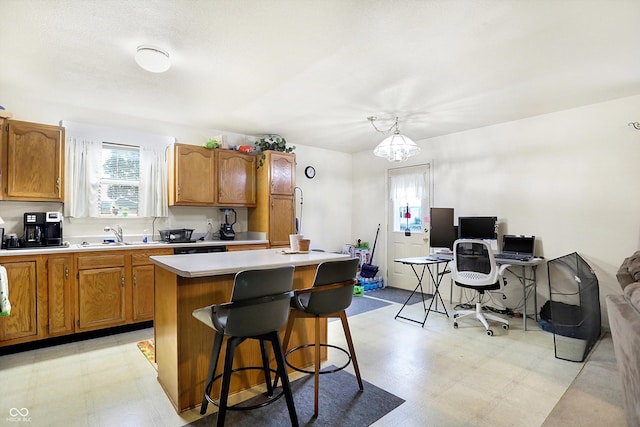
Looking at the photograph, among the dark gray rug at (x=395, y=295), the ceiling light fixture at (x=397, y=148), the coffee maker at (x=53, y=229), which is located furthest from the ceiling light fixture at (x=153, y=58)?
the dark gray rug at (x=395, y=295)

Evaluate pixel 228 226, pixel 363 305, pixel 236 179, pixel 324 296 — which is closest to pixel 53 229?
pixel 228 226

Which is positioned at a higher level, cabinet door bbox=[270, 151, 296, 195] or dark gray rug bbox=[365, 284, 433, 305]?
cabinet door bbox=[270, 151, 296, 195]

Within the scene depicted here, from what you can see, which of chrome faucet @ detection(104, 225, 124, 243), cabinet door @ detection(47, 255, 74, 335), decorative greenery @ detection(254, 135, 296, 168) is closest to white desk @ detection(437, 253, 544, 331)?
decorative greenery @ detection(254, 135, 296, 168)

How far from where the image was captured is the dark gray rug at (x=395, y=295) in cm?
487

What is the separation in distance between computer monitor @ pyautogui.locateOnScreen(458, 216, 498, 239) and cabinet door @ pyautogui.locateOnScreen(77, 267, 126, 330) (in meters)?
4.23

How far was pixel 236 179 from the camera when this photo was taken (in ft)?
15.3

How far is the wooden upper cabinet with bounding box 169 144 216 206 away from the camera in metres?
4.18

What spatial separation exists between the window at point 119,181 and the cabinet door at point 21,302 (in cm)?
108

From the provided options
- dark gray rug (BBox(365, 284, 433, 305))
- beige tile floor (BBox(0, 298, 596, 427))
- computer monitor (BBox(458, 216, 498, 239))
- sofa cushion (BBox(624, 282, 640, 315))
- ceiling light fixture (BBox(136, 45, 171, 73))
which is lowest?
dark gray rug (BBox(365, 284, 433, 305))

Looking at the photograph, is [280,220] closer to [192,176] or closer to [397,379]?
[192,176]

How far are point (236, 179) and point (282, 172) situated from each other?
0.68m

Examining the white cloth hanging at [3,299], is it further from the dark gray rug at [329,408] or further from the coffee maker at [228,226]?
the coffee maker at [228,226]

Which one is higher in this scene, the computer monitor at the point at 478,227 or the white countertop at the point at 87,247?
the computer monitor at the point at 478,227

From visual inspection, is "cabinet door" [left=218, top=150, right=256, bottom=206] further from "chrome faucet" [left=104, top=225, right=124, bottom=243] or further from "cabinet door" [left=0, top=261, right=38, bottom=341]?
"cabinet door" [left=0, top=261, right=38, bottom=341]
